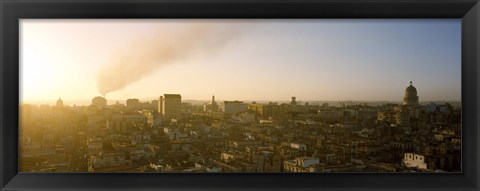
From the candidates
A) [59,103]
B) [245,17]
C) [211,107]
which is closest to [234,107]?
[211,107]

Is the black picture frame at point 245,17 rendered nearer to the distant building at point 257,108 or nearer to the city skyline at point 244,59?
the city skyline at point 244,59

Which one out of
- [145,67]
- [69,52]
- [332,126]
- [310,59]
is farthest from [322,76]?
[69,52]

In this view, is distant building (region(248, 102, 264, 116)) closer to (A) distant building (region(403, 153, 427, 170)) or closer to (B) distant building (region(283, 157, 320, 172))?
(B) distant building (region(283, 157, 320, 172))

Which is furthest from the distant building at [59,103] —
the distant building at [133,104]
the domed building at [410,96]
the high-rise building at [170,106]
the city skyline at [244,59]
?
the domed building at [410,96]

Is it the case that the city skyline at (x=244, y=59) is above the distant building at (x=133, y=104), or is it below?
above

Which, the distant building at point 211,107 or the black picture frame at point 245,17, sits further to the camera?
the distant building at point 211,107

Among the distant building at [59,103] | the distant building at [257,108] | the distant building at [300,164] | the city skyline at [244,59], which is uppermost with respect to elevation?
the city skyline at [244,59]
